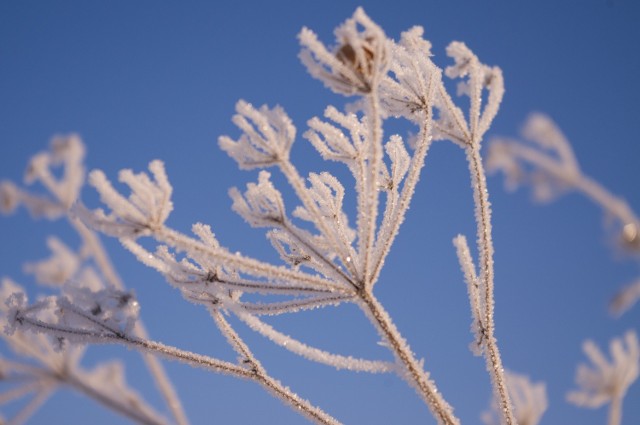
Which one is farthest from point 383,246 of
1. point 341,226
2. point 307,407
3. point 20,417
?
point 20,417

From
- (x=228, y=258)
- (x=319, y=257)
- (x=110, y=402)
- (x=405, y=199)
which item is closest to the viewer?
(x=228, y=258)

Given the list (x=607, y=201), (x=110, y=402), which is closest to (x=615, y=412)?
(x=607, y=201)

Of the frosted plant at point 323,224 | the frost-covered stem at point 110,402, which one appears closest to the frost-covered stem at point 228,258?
the frosted plant at point 323,224

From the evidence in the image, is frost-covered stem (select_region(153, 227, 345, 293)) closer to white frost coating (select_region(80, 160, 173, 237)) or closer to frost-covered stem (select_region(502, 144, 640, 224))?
white frost coating (select_region(80, 160, 173, 237))

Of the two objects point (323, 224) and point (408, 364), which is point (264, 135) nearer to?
point (323, 224)

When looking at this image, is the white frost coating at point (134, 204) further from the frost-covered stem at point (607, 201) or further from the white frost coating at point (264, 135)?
the frost-covered stem at point (607, 201)

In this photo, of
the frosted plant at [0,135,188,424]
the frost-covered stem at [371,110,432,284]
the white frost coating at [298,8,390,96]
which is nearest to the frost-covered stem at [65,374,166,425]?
the frosted plant at [0,135,188,424]
